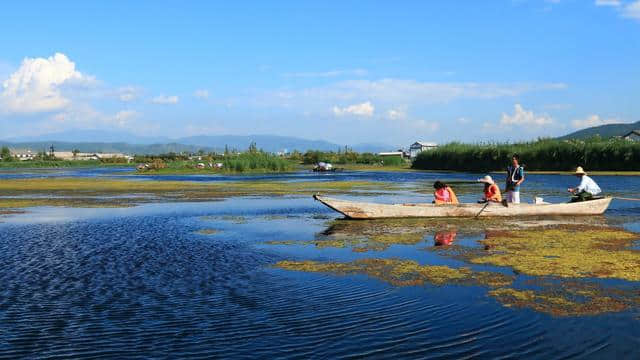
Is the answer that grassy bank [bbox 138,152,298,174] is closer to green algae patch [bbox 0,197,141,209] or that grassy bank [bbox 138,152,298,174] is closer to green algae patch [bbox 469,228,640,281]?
green algae patch [bbox 0,197,141,209]

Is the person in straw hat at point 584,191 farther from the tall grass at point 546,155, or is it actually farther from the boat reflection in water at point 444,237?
the tall grass at point 546,155

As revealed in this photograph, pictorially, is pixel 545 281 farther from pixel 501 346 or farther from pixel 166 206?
pixel 166 206

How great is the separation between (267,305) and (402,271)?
3811 mm

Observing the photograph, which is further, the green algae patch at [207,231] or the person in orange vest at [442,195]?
the person in orange vest at [442,195]

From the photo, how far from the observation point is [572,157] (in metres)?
68.4

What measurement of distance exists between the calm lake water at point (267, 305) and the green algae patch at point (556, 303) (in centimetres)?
12

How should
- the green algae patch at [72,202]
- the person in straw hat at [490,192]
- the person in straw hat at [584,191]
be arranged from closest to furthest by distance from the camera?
1. the person in straw hat at [490,192]
2. the person in straw hat at [584,191]
3. the green algae patch at [72,202]

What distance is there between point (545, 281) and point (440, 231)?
304 inches

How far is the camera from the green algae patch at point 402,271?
11.9 meters

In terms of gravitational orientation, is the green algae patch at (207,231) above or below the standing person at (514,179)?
below

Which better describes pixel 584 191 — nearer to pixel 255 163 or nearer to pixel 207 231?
pixel 207 231

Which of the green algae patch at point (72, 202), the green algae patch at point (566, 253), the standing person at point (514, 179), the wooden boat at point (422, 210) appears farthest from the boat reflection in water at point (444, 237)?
the green algae patch at point (72, 202)

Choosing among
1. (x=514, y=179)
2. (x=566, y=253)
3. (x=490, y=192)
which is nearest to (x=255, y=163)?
(x=490, y=192)

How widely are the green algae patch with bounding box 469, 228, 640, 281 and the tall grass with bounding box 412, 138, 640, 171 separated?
164 ft
